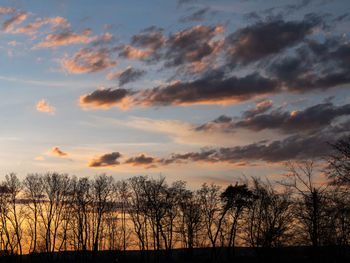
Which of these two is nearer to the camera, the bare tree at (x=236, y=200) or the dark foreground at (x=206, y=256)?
the dark foreground at (x=206, y=256)

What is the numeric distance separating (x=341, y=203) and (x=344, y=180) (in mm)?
2123

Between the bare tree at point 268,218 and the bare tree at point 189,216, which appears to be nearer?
the bare tree at point 268,218

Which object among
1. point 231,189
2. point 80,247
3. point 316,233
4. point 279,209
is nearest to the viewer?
point 316,233

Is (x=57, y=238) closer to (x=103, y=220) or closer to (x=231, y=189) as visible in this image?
(x=103, y=220)

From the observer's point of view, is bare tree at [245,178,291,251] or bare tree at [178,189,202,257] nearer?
bare tree at [245,178,291,251]

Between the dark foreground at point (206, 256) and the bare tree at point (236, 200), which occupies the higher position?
the bare tree at point (236, 200)

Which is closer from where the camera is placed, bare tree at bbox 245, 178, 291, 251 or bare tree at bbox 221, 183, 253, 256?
bare tree at bbox 245, 178, 291, 251

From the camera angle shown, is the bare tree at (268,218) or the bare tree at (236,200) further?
the bare tree at (236,200)

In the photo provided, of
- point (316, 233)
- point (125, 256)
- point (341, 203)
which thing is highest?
point (341, 203)

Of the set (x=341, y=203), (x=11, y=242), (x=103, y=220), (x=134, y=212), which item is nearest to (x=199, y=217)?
(x=134, y=212)

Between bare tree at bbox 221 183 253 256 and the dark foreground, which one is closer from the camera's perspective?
the dark foreground

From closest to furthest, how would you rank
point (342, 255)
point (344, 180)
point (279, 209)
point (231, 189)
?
point (344, 180) < point (342, 255) < point (279, 209) < point (231, 189)

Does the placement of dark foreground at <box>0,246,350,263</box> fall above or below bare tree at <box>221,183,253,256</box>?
below

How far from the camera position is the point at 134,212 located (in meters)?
91.8
